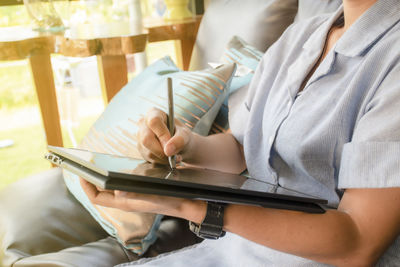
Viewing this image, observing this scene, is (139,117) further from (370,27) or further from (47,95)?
(47,95)

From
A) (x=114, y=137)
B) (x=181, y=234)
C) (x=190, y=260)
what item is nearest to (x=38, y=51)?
(x=114, y=137)

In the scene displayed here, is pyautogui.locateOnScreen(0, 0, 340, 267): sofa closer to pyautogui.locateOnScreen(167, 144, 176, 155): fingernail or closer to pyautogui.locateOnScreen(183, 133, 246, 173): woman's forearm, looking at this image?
pyautogui.locateOnScreen(183, 133, 246, 173): woman's forearm

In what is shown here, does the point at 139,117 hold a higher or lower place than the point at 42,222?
higher

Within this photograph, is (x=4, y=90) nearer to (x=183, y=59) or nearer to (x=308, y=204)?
(x=183, y=59)

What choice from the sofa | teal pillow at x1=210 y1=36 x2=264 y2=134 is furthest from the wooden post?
teal pillow at x1=210 y1=36 x2=264 y2=134

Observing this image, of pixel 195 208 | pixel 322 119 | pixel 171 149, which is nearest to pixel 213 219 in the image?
pixel 195 208

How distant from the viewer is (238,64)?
1.21 metres

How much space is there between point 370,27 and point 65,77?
2.75m

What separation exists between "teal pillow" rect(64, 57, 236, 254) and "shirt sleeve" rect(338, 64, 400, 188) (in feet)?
1.71

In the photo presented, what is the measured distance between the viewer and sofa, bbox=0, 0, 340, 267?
3.20 feet

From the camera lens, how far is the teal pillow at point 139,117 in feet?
3.21

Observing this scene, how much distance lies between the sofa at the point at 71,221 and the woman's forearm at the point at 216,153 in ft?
0.75

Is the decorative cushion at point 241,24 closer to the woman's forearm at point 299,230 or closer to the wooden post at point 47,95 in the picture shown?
the wooden post at point 47,95

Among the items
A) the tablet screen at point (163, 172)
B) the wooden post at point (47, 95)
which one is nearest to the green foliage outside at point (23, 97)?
the wooden post at point (47, 95)
